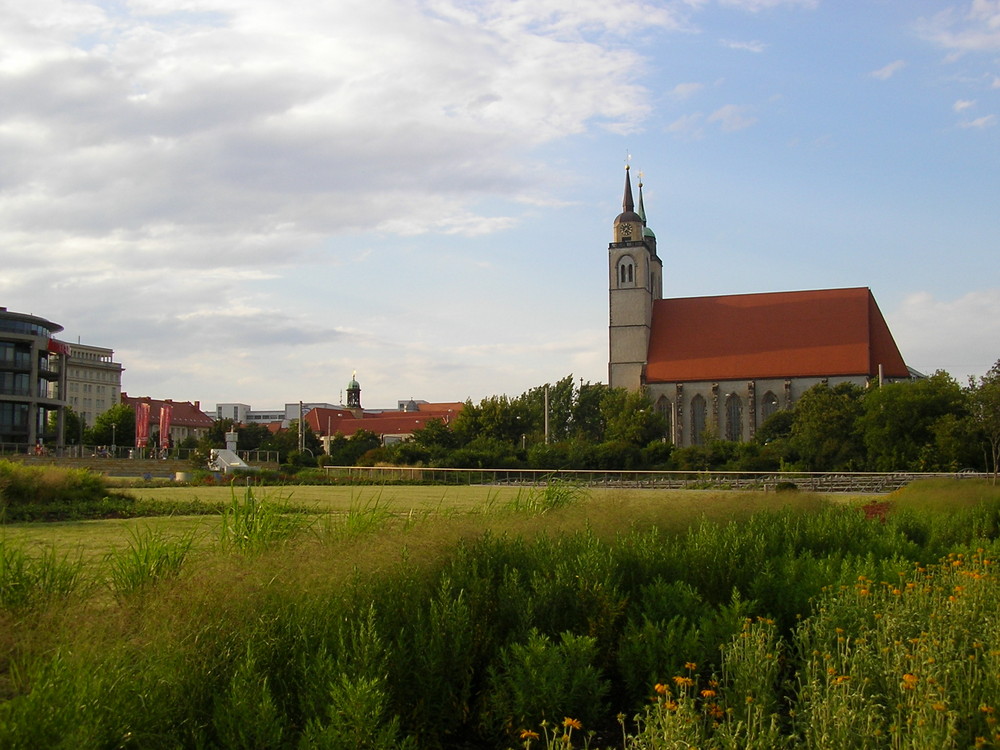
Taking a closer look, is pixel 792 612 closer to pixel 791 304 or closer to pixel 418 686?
pixel 418 686

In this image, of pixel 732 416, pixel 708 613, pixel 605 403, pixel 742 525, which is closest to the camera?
pixel 708 613

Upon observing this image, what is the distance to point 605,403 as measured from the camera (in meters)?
67.0

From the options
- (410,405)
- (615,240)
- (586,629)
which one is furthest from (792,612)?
(410,405)

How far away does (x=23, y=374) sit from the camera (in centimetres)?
6862

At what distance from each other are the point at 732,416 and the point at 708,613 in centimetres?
6767

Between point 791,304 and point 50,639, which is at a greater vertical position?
point 791,304

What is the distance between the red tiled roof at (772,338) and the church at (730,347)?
0.08m

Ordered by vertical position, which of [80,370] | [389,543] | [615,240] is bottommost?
[389,543]

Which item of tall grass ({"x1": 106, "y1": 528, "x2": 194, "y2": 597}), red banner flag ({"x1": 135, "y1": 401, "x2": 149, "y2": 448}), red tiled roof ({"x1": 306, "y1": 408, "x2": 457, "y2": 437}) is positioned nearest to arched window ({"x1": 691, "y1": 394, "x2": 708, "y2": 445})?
red banner flag ({"x1": 135, "y1": 401, "x2": 149, "y2": 448})

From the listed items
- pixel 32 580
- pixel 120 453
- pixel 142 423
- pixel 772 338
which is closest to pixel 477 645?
pixel 32 580

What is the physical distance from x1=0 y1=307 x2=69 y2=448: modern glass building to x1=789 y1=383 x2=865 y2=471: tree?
49.8 meters

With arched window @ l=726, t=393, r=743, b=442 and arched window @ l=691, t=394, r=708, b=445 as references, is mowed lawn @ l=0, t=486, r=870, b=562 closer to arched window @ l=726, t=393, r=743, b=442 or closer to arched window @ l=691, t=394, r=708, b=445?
arched window @ l=726, t=393, r=743, b=442

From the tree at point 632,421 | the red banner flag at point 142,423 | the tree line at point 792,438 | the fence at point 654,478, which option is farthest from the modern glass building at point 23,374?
the tree at point 632,421

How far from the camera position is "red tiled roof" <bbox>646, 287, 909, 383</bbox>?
2726 inches
